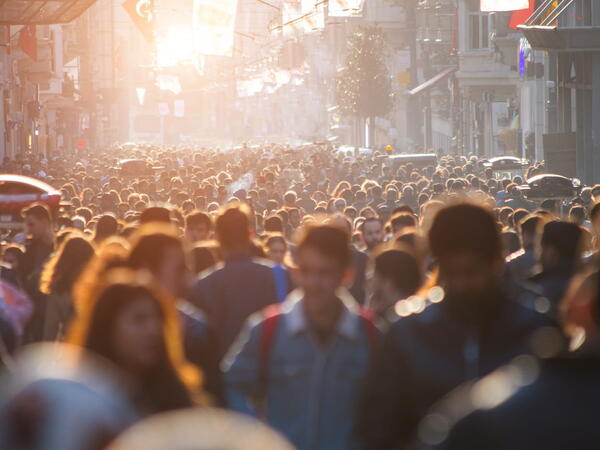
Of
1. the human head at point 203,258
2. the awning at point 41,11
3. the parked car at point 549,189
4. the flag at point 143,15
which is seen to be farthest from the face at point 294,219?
the flag at point 143,15

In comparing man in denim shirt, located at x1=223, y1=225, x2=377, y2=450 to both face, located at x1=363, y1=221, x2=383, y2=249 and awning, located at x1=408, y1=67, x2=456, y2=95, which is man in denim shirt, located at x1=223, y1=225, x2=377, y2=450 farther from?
awning, located at x1=408, y1=67, x2=456, y2=95

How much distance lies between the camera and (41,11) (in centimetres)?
3925

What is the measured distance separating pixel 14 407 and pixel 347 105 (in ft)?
241

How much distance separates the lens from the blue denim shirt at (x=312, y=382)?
5539 mm

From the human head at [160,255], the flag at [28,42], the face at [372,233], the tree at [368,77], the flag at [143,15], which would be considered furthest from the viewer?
the tree at [368,77]

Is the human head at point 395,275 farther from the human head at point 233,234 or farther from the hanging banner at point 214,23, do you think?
the hanging banner at point 214,23

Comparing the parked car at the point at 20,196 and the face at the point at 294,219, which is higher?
the parked car at the point at 20,196

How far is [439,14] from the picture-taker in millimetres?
73750

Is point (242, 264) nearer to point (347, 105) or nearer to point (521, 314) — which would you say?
point (521, 314)

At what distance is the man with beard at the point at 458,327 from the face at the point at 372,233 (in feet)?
23.2

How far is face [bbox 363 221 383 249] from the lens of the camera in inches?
479

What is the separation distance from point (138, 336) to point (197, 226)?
6893 mm

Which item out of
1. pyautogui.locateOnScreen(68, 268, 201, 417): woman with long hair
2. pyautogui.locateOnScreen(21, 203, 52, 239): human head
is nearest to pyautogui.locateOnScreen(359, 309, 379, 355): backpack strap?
pyautogui.locateOnScreen(68, 268, 201, 417): woman with long hair

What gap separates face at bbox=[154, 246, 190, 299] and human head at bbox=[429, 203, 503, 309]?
1630 mm
